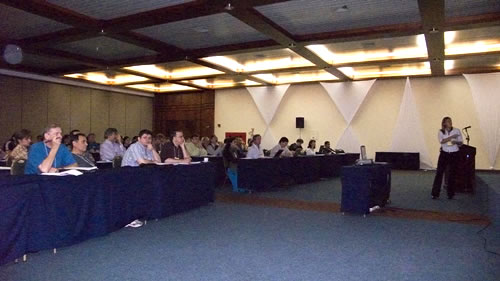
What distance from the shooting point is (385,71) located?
15.1 m

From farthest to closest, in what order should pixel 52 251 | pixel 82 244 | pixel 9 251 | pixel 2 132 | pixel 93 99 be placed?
pixel 93 99, pixel 2 132, pixel 82 244, pixel 52 251, pixel 9 251

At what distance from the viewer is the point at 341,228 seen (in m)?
5.39

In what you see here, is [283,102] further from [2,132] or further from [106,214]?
[106,214]

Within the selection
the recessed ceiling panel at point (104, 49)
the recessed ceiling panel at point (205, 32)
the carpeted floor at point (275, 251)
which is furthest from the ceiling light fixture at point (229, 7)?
the recessed ceiling panel at point (104, 49)

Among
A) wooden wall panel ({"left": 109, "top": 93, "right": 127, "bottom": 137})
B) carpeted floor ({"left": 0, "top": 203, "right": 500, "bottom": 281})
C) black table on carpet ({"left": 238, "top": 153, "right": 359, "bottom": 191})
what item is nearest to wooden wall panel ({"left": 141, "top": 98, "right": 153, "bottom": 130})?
wooden wall panel ({"left": 109, "top": 93, "right": 127, "bottom": 137})

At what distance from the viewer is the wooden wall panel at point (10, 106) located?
13461 mm

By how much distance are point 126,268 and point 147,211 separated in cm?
201

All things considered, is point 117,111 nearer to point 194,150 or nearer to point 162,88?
point 162,88

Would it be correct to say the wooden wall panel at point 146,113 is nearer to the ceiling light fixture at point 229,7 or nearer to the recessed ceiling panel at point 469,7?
the ceiling light fixture at point 229,7

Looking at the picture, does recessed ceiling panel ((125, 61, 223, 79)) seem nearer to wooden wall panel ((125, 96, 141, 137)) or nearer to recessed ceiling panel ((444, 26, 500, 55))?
wooden wall panel ((125, 96, 141, 137))

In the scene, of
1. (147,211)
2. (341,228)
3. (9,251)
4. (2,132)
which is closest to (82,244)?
(9,251)

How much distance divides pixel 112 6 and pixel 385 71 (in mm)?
10914

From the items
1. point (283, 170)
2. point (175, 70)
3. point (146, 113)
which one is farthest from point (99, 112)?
point (283, 170)

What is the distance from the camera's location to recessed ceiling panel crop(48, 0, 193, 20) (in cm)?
746
